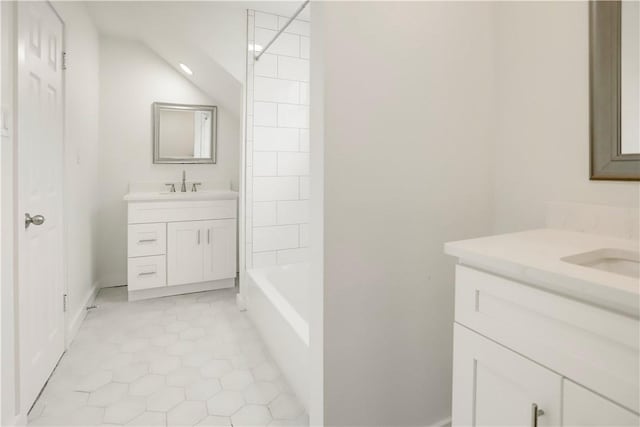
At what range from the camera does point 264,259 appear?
2916 mm

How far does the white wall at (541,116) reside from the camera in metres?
1.23

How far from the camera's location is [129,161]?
11.5 ft

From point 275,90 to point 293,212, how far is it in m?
0.98

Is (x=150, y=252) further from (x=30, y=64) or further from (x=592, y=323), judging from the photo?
(x=592, y=323)

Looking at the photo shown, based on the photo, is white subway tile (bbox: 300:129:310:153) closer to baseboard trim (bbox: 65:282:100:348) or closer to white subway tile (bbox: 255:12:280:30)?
white subway tile (bbox: 255:12:280:30)

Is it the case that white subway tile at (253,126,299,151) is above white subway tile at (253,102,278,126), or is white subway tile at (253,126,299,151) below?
below

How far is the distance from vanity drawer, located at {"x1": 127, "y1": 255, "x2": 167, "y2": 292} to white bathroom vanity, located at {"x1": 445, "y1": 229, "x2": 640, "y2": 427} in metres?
2.77

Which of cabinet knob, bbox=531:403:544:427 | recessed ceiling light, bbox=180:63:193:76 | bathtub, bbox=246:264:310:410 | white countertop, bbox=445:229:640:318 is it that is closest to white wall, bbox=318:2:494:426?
white countertop, bbox=445:229:640:318

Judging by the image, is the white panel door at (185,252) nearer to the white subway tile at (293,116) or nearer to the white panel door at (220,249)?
the white panel door at (220,249)

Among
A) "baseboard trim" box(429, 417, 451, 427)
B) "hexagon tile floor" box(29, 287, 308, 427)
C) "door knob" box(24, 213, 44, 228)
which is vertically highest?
"door knob" box(24, 213, 44, 228)

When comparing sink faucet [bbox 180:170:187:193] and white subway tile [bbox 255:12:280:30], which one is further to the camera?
sink faucet [bbox 180:170:187:193]

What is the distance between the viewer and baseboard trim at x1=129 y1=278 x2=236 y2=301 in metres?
3.15

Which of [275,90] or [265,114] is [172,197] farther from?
[275,90]

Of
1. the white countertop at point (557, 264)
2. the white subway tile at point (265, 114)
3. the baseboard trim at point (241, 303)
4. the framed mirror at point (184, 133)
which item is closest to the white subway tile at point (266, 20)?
the white subway tile at point (265, 114)
